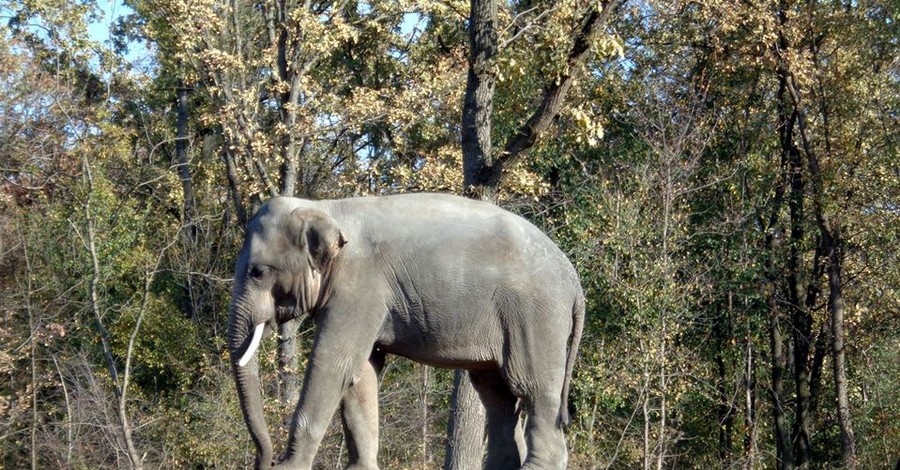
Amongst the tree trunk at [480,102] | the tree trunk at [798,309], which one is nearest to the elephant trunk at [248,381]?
the tree trunk at [480,102]

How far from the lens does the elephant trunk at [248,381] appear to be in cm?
706

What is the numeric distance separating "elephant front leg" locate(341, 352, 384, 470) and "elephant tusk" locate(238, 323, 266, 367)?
66cm

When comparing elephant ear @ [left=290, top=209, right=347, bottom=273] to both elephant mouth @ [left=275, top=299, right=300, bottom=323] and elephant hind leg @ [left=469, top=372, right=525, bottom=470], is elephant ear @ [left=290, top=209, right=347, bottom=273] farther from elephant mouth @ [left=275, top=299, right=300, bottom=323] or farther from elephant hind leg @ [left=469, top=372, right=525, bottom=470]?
elephant hind leg @ [left=469, top=372, right=525, bottom=470]

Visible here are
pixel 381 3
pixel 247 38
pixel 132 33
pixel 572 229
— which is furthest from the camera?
pixel 132 33

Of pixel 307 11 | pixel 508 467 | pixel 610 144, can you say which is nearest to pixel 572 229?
pixel 610 144

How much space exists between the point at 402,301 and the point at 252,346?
912 mm

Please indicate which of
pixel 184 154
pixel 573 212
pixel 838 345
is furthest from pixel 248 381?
pixel 184 154

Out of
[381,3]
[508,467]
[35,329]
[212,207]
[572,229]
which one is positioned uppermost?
[381,3]

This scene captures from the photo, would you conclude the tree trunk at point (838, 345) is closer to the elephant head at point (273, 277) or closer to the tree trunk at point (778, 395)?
the tree trunk at point (778, 395)

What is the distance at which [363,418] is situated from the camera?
739cm

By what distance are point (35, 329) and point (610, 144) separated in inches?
402

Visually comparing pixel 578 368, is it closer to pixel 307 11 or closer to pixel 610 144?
pixel 610 144

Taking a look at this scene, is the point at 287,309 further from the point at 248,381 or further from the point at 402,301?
the point at 402,301

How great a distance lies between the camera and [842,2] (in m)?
20.1
